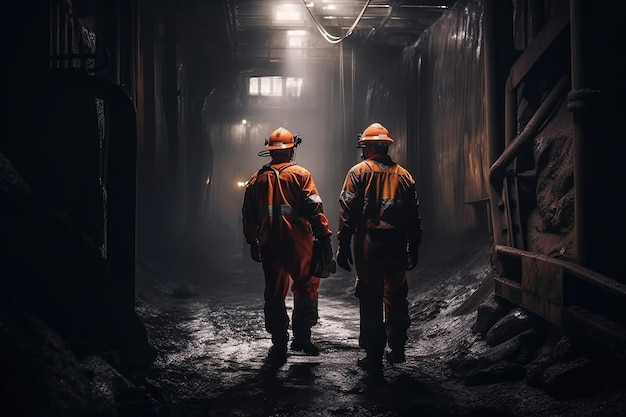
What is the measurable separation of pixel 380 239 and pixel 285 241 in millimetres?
868

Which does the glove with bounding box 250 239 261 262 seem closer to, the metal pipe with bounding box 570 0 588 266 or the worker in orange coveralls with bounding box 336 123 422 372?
the worker in orange coveralls with bounding box 336 123 422 372

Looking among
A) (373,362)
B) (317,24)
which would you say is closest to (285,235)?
(373,362)

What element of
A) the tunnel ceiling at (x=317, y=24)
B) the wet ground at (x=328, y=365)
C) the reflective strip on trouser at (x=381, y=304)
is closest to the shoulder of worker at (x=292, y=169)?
the reflective strip on trouser at (x=381, y=304)

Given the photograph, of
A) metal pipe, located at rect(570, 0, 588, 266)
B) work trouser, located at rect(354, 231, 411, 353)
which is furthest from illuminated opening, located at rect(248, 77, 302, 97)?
metal pipe, located at rect(570, 0, 588, 266)

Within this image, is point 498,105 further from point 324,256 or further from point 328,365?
point 328,365

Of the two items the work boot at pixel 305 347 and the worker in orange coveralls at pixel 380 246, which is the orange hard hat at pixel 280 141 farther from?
the work boot at pixel 305 347

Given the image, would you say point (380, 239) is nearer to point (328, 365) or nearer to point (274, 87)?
point (328, 365)

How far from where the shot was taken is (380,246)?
4707mm

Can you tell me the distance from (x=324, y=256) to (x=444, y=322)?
5.86 ft

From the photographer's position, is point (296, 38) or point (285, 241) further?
point (296, 38)

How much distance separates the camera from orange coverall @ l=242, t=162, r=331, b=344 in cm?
513

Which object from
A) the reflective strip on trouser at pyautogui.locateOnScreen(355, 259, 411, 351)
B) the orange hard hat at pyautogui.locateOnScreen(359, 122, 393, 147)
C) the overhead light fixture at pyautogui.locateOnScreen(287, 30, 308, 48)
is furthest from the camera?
the overhead light fixture at pyautogui.locateOnScreen(287, 30, 308, 48)

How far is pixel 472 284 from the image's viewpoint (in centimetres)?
717

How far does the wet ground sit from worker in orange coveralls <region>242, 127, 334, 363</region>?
298 mm
